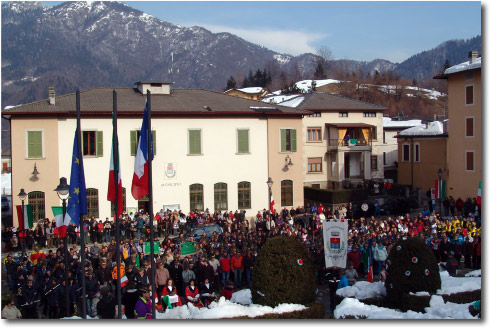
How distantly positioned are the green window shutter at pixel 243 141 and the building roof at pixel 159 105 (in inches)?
50.7

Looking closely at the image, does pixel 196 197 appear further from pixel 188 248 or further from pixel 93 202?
pixel 188 248

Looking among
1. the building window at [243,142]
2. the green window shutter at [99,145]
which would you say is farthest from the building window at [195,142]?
the green window shutter at [99,145]

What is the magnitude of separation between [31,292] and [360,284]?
936 cm

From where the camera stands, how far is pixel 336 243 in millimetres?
17344

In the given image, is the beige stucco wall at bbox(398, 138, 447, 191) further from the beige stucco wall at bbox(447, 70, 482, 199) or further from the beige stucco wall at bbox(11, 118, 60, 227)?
the beige stucco wall at bbox(11, 118, 60, 227)

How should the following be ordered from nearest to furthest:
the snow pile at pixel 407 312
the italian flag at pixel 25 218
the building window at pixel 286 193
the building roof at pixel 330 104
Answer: the snow pile at pixel 407 312, the italian flag at pixel 25 218, the building window at pixel 286 193, the building roof at pixel 330 104

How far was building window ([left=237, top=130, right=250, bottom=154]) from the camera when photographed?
34625 mm

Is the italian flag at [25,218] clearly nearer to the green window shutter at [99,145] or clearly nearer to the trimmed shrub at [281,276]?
the green window shutter at [99,145]

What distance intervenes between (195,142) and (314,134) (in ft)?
47.5

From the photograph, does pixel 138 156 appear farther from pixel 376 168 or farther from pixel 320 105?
pixel 376 168

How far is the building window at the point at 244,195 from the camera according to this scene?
3438 cm

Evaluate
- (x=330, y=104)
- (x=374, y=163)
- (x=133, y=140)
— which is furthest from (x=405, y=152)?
(x=133, y=140)

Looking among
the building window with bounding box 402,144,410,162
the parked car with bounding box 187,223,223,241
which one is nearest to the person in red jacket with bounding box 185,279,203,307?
the parked car with bounding box 187,223,223,241

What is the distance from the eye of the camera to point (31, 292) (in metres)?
15.0
